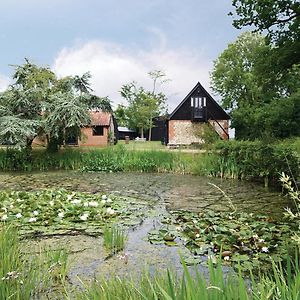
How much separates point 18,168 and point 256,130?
14.0 m

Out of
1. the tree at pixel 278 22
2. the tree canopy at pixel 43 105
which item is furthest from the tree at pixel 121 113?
the tree at pixel 278 22

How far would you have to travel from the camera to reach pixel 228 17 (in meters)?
12.1

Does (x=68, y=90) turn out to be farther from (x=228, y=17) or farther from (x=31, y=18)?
(x=228, y=17)

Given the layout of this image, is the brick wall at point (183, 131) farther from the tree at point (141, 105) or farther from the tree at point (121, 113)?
the tree at point (121, 113)

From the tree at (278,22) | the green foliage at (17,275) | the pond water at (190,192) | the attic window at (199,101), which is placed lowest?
the pond water at (190,192)

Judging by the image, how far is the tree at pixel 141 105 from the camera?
130ft

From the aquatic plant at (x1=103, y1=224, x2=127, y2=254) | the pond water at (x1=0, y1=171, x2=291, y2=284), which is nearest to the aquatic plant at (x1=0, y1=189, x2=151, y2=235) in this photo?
the pond water at (x1=0, y1=171, x2=291, y2=284)

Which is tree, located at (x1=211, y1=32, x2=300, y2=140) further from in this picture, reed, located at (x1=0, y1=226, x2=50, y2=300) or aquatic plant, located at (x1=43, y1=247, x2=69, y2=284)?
reed, located at (x1=0, y1=226, x2=50, y2=300)

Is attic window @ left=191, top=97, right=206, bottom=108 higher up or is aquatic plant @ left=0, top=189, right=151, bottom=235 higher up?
attic window @ left=191, top=97, right=206, bottom=108

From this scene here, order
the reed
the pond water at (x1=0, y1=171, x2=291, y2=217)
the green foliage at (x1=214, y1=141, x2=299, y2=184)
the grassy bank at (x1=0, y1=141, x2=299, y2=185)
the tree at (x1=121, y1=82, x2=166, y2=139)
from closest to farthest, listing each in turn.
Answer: the reed
the pond water at (x1=0, y1=171, x2=291, y2=217)
the green foliage at (x1=214, y1=141, x2=299, y2=184)
the grassy bank at (x1=0, y1=141, x2=299, y2=185)
the tree at (x1=121, y1=82, x2=166, y2=139)

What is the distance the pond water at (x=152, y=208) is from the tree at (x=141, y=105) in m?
28.3

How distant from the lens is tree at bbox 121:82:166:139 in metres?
39.6

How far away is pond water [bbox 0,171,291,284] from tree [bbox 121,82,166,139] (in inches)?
1113

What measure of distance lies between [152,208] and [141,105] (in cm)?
3512
